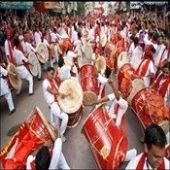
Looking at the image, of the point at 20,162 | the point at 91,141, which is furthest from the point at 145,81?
the point at 20,162

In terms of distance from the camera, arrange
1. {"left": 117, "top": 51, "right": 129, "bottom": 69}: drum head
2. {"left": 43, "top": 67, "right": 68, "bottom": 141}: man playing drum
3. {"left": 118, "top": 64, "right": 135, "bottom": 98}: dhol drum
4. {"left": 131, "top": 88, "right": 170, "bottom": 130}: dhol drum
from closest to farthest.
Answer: {"left": 131, "top": 88, "right": 170, "bottom": 130}: dhol drum
{"left": 43, "top": 67, "right": 68, "bottom": 141}: man playing drum
{"left": 118, "top": 64, "right": 135, "bottom": 98}: dhol drum
{"left": 117, "top": 51, "right": 129, "bottom": 69}: drum head

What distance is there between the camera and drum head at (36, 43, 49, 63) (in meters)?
8.61

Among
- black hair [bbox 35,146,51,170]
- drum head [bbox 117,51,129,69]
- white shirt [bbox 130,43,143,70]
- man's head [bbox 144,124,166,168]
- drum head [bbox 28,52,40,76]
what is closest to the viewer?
man's head [bbox 144,124,166,168]

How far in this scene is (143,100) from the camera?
5812 mm

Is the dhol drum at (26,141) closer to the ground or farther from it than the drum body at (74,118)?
farther from it

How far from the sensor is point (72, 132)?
21.7 feet

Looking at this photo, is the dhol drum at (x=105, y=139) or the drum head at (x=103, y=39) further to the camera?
the drum head at (x=103, y=39)

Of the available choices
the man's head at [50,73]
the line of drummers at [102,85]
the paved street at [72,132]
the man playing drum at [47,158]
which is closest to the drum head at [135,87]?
the line of drummers at [102,85]

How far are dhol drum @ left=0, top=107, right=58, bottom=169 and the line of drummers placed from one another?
57 cm

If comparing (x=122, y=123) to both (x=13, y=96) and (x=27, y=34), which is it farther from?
(x=27, y=34)

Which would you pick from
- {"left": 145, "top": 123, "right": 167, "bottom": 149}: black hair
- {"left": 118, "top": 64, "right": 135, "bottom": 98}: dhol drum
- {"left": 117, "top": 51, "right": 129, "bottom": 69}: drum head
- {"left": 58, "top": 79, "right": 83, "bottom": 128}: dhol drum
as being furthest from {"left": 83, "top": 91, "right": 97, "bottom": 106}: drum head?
{"left": 145, "top": 123, "right": 167, "bottom": 149}: black hair

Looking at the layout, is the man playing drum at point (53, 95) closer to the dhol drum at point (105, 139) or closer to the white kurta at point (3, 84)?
the dhol drum at point (105, 139)

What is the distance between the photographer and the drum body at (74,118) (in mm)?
6219

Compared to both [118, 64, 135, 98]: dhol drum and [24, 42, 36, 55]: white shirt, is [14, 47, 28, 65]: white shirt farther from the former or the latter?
[118, 64, 135, 98]: dhol drum
